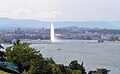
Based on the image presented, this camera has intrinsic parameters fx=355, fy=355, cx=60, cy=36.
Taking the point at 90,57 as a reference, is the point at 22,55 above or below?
above

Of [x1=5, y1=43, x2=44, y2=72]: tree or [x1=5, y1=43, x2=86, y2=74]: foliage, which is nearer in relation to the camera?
[x1=5, y1=43, x2=86, y2=74]: foliage

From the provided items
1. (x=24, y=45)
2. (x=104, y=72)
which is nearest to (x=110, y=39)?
(x=104, y=72)

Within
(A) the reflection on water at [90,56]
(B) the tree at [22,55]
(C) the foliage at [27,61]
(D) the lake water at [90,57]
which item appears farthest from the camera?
(A) the reflection on water at [90,56]

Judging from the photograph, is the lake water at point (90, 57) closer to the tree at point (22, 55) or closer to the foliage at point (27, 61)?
the tree at point (22, 55)

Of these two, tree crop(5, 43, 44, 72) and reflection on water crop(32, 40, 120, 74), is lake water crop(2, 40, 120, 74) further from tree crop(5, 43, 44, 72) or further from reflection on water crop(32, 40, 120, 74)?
tree crop(5, 43, 44, 72)

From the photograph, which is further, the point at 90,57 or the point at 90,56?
the point at 90,56

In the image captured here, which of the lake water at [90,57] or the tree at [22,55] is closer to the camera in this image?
the tree at [22,55]

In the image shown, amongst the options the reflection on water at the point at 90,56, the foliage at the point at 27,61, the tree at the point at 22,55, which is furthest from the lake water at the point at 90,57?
the foliage at the point at 27,61

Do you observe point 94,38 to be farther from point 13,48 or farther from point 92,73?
point 13,48

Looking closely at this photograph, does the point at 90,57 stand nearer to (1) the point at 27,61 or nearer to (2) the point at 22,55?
(2) the point at 22,55

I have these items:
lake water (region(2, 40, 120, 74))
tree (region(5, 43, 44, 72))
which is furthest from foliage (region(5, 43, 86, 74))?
lake water (region(2, 40, 120, 74))

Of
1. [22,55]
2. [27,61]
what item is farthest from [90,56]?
[27,61]
